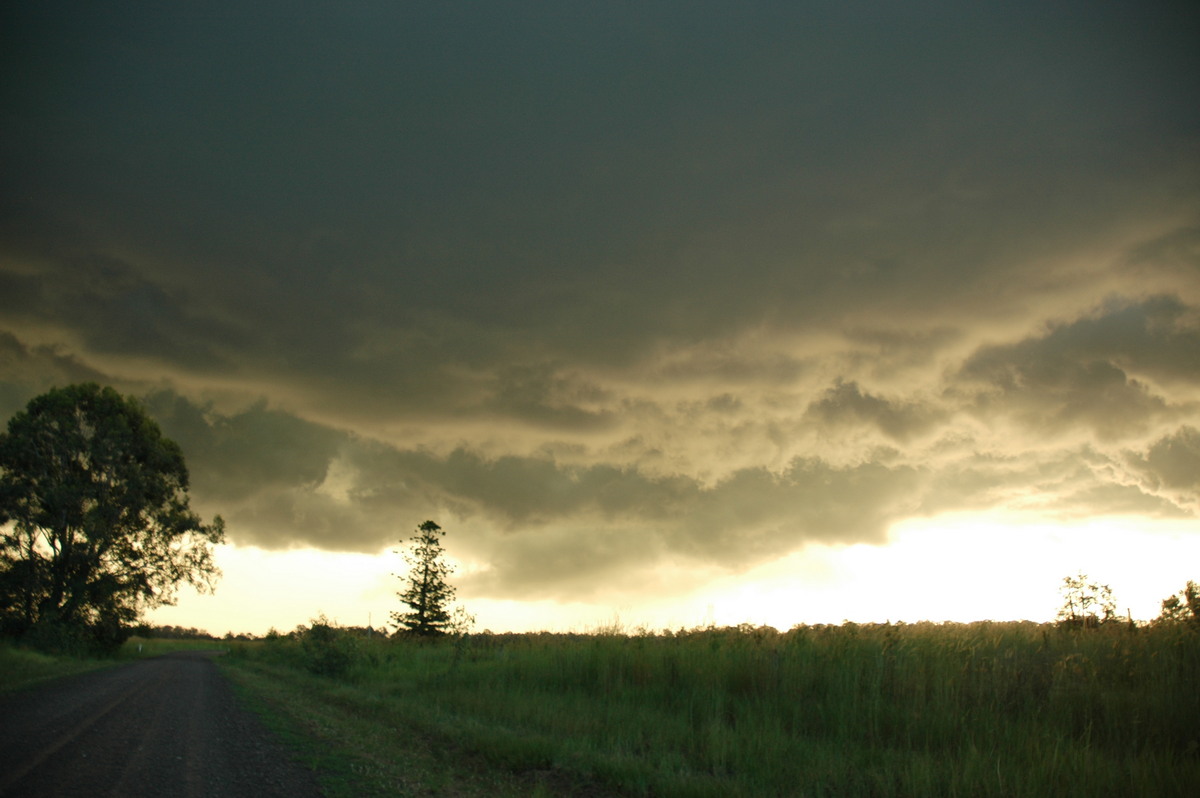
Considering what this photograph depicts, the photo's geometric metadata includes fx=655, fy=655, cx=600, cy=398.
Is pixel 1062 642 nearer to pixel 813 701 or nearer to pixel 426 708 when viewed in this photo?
pixel 813 701

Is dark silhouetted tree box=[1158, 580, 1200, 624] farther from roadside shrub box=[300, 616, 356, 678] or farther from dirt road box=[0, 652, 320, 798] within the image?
roadside shrub box=[300, 616, 356, 678]

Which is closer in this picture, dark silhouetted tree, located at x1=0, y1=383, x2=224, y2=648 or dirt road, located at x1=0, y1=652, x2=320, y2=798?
dirt road, located at x1=0, y1=652, x2=320, y2=798

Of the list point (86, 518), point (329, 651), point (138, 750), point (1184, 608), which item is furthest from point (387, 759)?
point (86, 518)

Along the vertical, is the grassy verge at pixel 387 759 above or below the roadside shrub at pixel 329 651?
above

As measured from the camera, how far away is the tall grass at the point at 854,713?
8.46 metres

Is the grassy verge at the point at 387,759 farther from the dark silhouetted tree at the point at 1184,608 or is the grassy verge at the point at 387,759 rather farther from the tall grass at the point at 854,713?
the dark silhouetted tree at the point at 1184,608

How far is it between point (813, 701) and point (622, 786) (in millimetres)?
6037

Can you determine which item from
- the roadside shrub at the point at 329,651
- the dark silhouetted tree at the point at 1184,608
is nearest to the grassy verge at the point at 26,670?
the roadside shrub at the point at 329,651

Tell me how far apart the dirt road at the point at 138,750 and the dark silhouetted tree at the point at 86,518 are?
28.3m

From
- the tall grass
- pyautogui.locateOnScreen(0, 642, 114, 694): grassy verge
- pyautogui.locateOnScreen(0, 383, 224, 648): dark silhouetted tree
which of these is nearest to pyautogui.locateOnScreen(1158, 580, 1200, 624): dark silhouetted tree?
the tall grass

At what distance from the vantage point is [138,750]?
9.27 m

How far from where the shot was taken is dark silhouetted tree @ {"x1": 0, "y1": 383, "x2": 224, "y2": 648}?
3700 centimetres

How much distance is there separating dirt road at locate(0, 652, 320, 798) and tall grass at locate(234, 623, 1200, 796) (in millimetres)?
3008

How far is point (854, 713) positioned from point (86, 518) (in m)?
44.5
